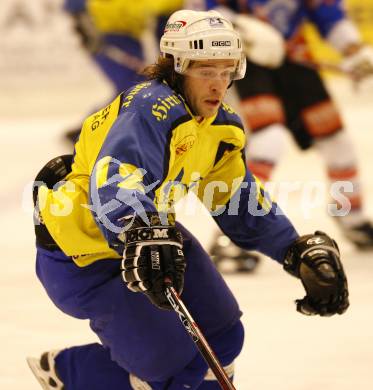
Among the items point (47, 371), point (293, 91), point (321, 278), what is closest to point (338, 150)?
point (293, 91)

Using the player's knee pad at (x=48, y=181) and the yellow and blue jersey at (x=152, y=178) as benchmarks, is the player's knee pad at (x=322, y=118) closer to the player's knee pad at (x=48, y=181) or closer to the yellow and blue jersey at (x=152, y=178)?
the yellow and blue jersey at (x=152, y=178)

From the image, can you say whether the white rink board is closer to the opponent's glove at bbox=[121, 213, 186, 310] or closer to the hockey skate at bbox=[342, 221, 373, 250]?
the hockey skate at bbox=[342, 221, 373, 250]

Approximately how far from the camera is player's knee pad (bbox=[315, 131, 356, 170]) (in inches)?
182

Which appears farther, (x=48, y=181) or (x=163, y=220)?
(x=48, y=181)

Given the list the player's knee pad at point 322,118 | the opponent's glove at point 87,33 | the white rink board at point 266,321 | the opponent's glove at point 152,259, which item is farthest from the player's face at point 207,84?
the opponent's glove at point 87,33

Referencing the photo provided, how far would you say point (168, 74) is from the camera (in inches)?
96.0

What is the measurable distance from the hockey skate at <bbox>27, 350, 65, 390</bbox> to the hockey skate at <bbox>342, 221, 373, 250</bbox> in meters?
2.34

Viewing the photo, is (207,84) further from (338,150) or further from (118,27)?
(118,27)

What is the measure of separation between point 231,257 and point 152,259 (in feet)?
7.44

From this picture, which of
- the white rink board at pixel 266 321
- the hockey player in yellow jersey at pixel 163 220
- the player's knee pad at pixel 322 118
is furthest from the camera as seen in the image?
the player's knee pad at pixel 322 118

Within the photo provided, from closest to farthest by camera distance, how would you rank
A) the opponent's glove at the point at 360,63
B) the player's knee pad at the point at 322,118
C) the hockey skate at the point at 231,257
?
the hockey skate at the point at 231,257, the player's knee pad at the point at 322,118, the opponent's glove at the point at 360,63

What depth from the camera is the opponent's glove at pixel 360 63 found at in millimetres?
4727

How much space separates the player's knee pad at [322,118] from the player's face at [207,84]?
7.28 ft

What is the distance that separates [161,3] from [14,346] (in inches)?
126
